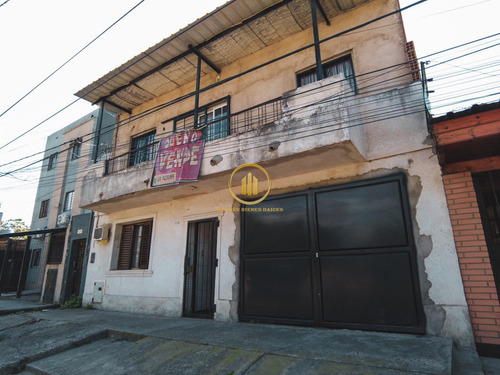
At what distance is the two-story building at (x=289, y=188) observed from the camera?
481cm

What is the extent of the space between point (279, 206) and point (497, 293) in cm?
386

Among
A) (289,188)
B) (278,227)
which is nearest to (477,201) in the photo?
(289,188)

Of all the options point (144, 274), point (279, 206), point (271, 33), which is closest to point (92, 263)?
point (144, 274)

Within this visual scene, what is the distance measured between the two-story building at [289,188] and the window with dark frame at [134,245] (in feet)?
0.20

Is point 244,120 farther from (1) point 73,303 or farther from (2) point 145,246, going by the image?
(1) point 73,303

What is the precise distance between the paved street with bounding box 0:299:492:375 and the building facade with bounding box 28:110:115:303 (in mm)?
4478

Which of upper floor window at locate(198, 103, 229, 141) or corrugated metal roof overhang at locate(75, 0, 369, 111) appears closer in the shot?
corrugated metal roof overhang at locate(75, 0, 369, 111)

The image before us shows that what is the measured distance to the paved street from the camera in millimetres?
3237

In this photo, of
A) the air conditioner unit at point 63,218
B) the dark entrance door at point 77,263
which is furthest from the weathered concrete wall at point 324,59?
the air conditioner unit at point 63,218

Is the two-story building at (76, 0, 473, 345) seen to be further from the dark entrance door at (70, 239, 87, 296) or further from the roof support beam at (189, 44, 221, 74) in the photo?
the dark entrance door at (70, 239, 87, 296)

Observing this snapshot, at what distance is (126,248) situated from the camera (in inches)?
370

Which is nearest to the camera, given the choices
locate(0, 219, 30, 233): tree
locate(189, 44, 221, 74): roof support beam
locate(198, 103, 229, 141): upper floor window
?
locate(189, 44, 221, 74): roof support beam

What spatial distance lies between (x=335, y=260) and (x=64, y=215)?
1382 centimetres
